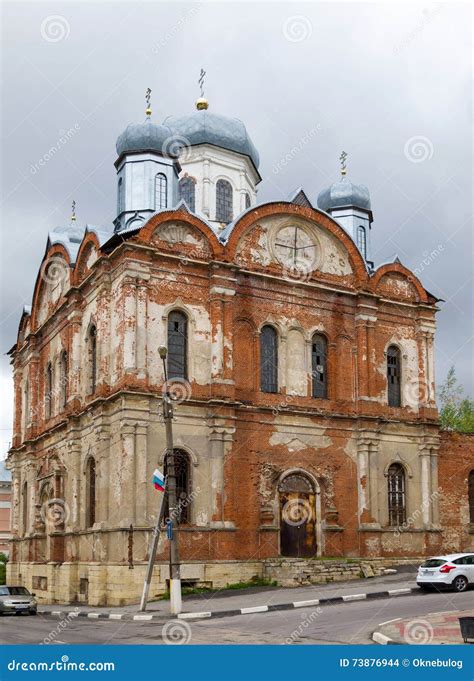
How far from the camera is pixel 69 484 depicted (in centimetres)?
3200

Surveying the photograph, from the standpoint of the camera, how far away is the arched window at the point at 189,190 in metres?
36.9

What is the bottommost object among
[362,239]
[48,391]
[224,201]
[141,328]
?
[48,391]

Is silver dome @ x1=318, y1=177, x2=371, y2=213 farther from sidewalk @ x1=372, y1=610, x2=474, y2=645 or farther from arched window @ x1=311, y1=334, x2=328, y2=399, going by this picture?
sidewalk @ x1=372, y1=610, x2=474, y2=645

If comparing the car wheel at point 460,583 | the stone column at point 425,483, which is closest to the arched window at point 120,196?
the stone column at point 425,483

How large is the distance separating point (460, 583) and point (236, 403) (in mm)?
8620

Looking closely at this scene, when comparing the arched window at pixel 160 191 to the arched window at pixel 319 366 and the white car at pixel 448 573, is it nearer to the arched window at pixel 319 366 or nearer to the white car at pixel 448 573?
the arched window at pixel 319 366

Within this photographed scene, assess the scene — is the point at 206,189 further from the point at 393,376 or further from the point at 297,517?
the point at 297,517

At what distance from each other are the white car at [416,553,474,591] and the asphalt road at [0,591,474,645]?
591 millimetres

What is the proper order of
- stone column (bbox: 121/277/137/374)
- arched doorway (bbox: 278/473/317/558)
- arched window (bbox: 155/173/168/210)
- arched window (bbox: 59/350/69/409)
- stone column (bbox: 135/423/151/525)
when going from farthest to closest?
1. arched window (bbox: 59/350/69/409)
2. arched window (bbox: 155/173/168/210)
3. arched doorway (bbox: 278/473/317/558)
4. stone column (bbox: 121/277/137/374)
5. stone column (bbox: 135/423/151/525)

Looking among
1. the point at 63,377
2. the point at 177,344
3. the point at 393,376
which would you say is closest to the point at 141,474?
the point at 177,344

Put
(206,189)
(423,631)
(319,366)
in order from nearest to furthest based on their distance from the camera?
(423,631) < (319,366) < (206,189)

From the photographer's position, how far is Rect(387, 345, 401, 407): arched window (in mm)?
33219

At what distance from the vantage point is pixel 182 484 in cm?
2811

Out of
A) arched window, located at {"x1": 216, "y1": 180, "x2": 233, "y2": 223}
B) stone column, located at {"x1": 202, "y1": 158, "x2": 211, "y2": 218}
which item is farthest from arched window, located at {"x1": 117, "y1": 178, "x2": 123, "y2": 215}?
arched window, located at {"x1": 216, "y1": 180, "x2": 233, "y2": 223}
